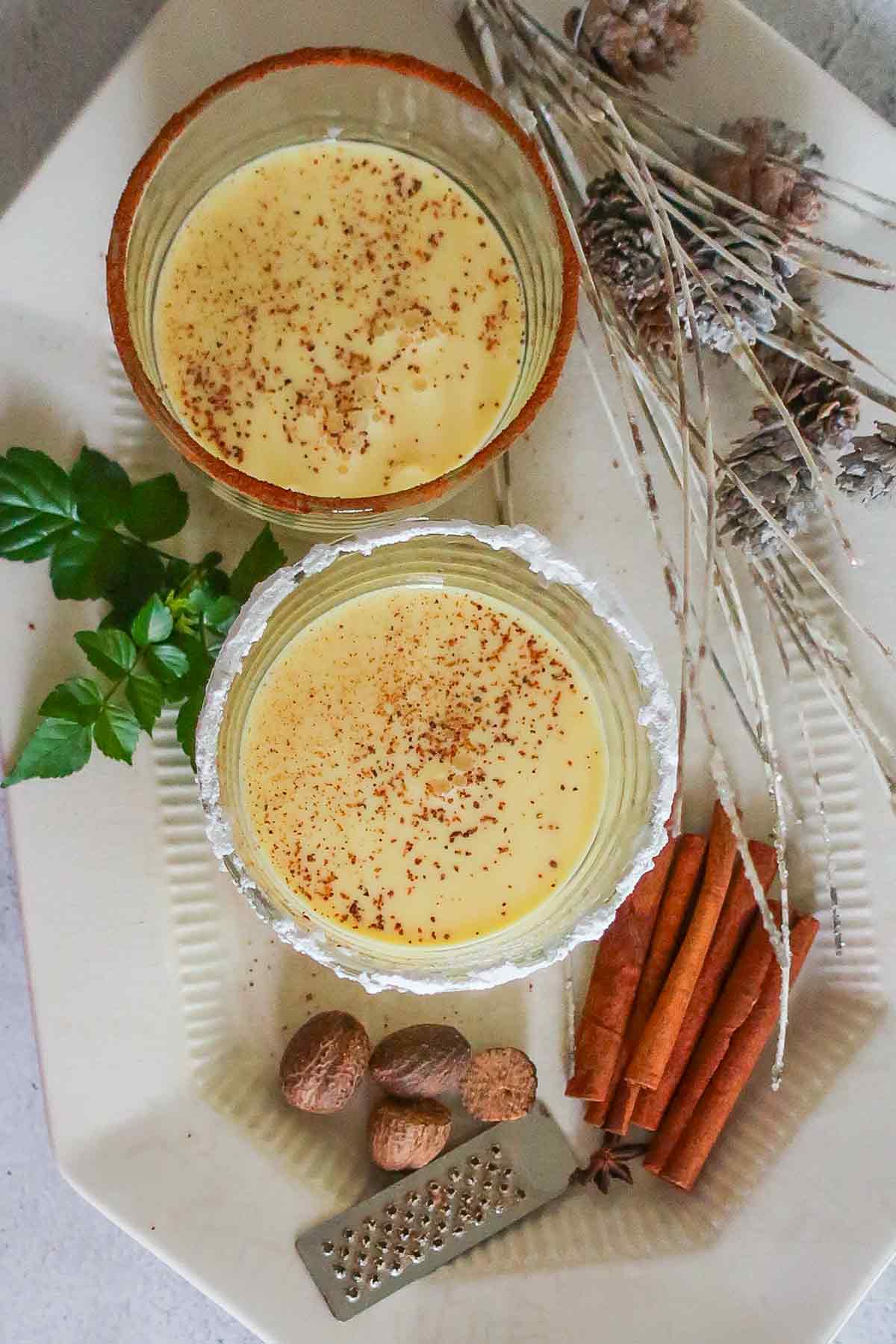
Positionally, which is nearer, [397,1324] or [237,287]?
[237,287]

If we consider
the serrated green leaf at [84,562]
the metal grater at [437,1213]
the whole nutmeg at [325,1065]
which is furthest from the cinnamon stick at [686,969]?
the serrated green leaf at [84,562]

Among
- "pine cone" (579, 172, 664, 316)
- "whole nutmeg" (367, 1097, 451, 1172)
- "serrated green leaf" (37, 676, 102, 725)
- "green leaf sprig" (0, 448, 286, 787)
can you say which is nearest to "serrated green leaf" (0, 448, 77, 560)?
"green leaf sprig" (0, 448, 286, 787)

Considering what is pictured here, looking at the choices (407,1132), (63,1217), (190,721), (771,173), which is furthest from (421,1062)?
(771,173)

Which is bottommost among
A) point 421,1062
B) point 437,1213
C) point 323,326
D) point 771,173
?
point 437,1213

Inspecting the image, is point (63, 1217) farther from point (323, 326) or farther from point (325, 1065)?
point (323, 326)

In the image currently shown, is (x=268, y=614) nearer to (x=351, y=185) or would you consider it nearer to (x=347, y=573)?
(x=347, y=573)

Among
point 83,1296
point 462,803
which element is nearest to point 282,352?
point 462,803

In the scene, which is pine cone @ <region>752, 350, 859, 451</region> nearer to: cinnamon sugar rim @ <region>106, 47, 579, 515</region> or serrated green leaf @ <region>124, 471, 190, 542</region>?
cinnamon sugar rim @ <region>106, 47, 579, 515</region>
